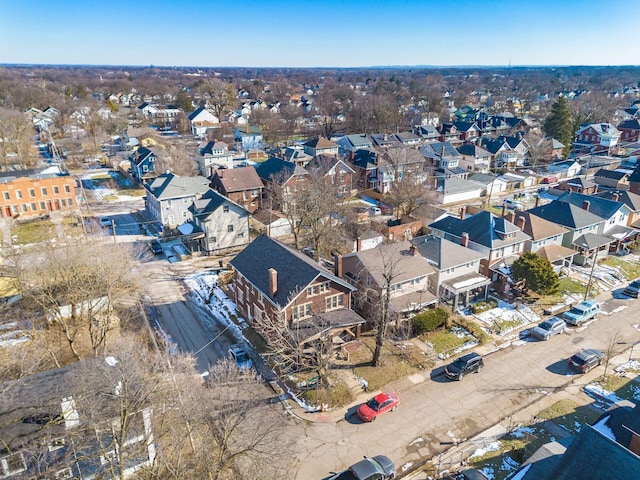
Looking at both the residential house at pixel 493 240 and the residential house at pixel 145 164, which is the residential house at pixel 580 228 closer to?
the residential house at pixel 493 240

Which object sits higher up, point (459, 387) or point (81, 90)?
point (81, 90)

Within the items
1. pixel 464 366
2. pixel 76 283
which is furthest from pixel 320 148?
pixel 464 366

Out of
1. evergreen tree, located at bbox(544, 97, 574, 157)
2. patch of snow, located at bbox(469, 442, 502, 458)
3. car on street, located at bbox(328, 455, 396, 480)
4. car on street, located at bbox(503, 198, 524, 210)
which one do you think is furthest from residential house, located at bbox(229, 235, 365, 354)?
evergreen tree, located at bbox(544, 97, 574, 157)

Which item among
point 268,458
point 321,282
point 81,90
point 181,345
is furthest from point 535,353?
point 81,90

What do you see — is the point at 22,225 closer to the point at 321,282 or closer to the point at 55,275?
the point at 55,275

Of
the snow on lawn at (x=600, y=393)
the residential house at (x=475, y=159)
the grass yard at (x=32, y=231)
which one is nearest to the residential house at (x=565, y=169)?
the residential house at (x=475, y=159)
